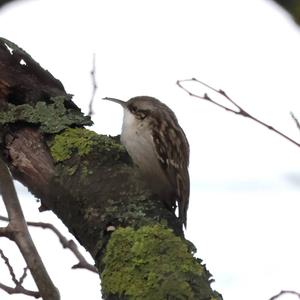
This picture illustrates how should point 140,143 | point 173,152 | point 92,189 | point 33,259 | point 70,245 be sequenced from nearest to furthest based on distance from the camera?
point 92,189, point 33,259, point 70,245, point 140,143, point 173,152

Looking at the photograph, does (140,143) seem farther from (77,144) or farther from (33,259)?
(33,259)

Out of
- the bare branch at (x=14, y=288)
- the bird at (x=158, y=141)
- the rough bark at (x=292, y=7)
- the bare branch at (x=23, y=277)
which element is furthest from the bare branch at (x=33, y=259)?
the rough bark at (x=292, y=7)

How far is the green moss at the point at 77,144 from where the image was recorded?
1981 mm

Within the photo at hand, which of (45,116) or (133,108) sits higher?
(133,108)

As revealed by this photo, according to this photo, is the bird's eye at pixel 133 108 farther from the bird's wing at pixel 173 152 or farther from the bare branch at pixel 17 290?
the bare branch at pixel 17 290

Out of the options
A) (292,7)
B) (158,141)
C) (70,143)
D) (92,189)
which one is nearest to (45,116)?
(70,143)

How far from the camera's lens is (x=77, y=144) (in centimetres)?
202

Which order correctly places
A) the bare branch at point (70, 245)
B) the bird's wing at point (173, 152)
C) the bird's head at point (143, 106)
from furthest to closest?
the bird's head at point (143, 106)
the bird's wing at point (173, 152)
the bare branch at point (70, 245)

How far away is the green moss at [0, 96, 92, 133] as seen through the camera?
6.94 feet

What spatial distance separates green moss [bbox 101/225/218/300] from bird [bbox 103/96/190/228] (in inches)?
39.4

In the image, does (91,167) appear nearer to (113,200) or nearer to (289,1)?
(113,200)

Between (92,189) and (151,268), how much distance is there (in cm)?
37

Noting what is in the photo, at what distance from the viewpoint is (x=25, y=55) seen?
2312mm

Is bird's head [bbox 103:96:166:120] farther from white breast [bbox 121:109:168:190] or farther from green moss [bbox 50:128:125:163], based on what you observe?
green moss [bbox 50:128:125:163]
